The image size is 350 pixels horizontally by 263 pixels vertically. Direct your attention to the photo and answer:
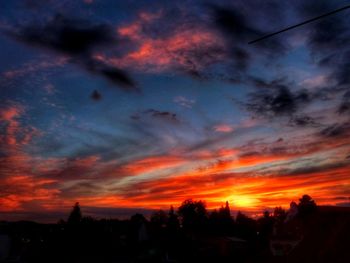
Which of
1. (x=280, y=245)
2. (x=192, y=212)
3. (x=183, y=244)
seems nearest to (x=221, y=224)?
(x=192, y=212)

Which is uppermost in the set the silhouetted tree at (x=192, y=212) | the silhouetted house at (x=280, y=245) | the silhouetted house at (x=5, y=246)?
Answer: the silhouetted tree at (x=192, y=212)

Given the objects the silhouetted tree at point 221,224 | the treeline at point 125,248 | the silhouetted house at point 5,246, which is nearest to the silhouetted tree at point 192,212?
the silhouetted tree at point 221,224

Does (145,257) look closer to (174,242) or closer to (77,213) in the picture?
(174,242)

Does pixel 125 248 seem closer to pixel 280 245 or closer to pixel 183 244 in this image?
pixel 183 244

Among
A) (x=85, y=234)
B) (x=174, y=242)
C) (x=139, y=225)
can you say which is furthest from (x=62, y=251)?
(x=139, y=225)

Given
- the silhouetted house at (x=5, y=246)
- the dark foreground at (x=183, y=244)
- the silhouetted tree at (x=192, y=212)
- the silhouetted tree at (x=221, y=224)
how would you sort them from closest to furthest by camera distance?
the dark foreground at (x=183, y=244) → the silhouetted house at (x=5, y=246) → the silhouetted tree at (x=221, y=224) → the silhouetted tree at (x=192, y=212)

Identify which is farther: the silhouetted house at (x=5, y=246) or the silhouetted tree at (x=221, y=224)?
the silhouetted tree at (x=221, y=224)

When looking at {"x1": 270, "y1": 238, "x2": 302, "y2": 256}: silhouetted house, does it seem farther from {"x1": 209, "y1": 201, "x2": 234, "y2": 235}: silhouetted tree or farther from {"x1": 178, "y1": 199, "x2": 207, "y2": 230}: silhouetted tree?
{"x1": 178, "y1": 199, "x2": 207, "y2": 230}: silhouetted tree

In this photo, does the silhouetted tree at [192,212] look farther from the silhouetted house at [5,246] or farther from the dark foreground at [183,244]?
the silhouetted house at [5,246]

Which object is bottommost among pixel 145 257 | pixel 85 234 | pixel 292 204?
pixel 145 257

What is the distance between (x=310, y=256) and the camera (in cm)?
2623

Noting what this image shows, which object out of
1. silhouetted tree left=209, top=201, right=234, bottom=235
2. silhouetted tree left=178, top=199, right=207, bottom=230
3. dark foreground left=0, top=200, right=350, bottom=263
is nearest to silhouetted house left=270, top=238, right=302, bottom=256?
dark foreground left=0, top=200, right=350, bottom=263

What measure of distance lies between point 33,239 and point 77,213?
2403 cm

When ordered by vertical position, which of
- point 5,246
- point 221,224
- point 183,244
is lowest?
point 183,244
